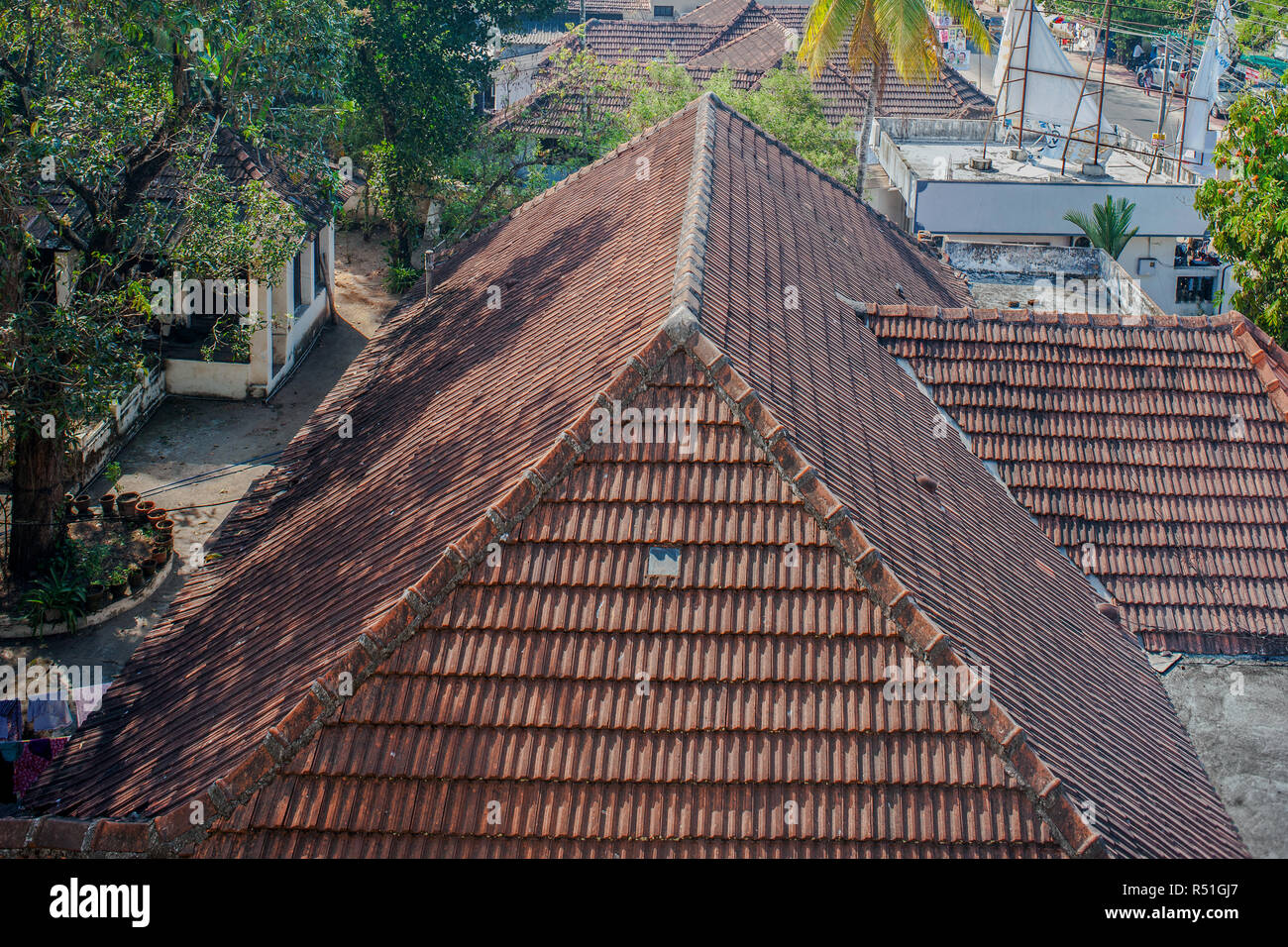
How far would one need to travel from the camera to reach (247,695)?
30.6 feet

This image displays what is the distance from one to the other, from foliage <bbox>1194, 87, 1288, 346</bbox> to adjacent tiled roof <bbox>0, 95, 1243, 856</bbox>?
497 inches

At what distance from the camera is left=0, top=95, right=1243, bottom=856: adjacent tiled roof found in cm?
801

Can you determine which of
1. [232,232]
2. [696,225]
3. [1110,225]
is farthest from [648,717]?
[1110,225]

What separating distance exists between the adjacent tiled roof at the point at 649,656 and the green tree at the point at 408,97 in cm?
1973

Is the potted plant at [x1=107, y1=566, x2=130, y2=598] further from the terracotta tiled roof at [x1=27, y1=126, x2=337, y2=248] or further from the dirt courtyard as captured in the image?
the terracotta tiled roof at [x1=27, y1=126, x2=337, y2=248]

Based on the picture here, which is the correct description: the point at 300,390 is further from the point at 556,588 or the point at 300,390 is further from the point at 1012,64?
the point at 1012,64

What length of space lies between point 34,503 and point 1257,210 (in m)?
20.6

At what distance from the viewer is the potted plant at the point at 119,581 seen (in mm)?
18688

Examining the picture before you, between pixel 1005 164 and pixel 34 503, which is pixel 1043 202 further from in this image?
pixel 34 503

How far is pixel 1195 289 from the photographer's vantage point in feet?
92.4

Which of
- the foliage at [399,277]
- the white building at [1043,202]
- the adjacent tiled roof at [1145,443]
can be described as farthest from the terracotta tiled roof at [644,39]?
the adjacent tiled roof at [1145,443]

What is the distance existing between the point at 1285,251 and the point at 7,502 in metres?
22.1

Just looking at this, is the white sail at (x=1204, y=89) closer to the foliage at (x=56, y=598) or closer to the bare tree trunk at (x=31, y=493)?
the bare tree trunk at (x=31, y=493)

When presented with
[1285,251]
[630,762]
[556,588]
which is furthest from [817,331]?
[1285,251]
